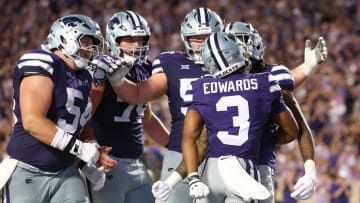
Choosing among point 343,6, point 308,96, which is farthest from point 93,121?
point 343,6

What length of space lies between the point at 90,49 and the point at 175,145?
0.90 meters

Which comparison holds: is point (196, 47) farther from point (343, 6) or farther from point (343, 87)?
point (343, 6)

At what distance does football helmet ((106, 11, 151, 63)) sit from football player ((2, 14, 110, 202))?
1.45 feet

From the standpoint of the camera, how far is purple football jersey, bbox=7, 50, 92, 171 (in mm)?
5137

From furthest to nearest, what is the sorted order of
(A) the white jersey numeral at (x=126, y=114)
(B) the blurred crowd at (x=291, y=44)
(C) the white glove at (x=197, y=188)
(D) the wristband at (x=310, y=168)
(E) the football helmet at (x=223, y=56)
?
(B) the blurred crowd at (x=291, y=44) → (A) the white jersey numeral at (x=126, y=114) → (D) the wristband at (x=310, y=168) → (E) the football helmet at (x=223, y=56) → (C) the white glove at (x=197, y=188)

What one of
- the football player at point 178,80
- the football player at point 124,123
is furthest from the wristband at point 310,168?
the football player at point 124,123

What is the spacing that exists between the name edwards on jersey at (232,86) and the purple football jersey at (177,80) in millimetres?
667

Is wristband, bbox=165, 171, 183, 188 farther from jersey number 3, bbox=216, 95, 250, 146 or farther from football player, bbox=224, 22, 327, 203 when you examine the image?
football player, bbox=224, 22, 327, 203

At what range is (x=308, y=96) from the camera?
1379 cm

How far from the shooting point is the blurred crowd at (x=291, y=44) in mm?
12289

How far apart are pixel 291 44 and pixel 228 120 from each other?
413 inches

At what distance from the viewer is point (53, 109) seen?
17.0 ft

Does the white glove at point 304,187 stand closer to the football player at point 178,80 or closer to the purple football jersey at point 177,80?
the football player at point 178,80

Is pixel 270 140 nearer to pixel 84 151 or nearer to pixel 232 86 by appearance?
pixel 232 86
